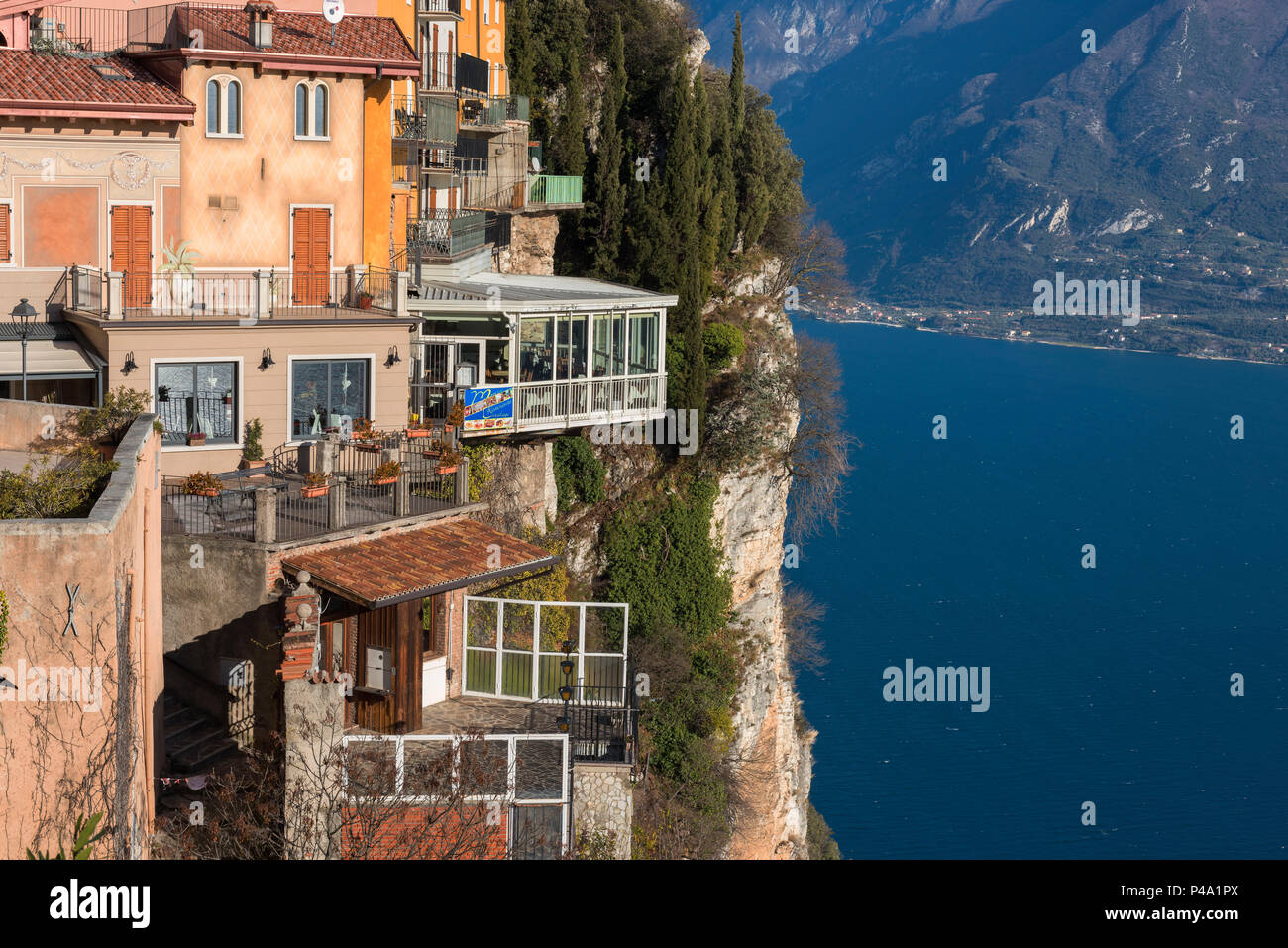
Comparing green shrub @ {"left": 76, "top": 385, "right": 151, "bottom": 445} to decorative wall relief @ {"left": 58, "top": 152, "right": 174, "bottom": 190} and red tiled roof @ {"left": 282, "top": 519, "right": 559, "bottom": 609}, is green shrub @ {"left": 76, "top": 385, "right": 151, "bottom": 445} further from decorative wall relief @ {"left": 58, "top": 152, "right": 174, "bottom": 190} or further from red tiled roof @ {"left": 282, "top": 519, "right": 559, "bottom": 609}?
decorative wall relief @ {"left": 58, "top": 152, "right": 174, "bottom": 190}

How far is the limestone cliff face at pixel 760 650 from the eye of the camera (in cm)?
4175

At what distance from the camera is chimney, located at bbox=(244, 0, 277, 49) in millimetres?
30469

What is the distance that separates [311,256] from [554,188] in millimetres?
10812

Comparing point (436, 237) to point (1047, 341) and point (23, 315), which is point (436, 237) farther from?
point (1047, 341)

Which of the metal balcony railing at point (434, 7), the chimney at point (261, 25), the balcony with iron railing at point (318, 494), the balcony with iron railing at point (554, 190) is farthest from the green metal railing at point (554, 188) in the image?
the balcony with iron railing at point (318, 494)

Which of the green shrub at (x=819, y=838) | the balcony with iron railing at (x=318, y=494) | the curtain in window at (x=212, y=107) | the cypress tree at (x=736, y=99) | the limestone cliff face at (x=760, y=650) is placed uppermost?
the cypress tree at (x=736, y=99)

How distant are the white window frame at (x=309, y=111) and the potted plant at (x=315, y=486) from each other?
10192 millimetres

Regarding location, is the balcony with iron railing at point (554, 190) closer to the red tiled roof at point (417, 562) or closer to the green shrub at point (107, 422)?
the red tiled roof at point (417, 562)

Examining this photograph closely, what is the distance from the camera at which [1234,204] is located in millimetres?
191125

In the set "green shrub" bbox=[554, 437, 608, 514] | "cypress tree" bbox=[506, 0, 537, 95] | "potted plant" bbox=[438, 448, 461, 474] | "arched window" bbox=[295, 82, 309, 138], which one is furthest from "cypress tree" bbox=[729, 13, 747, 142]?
"potted plant" bbox=[438, 448, 461, 474]

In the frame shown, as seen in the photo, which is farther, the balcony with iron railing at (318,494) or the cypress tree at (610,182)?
the cypress tree at (610,182)

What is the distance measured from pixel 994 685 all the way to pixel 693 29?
182 ft

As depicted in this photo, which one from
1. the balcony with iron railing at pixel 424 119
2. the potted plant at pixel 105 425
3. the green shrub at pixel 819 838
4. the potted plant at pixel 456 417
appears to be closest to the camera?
the potted plant at pixel 105 425

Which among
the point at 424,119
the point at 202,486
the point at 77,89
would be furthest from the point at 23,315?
the point at 424,119
